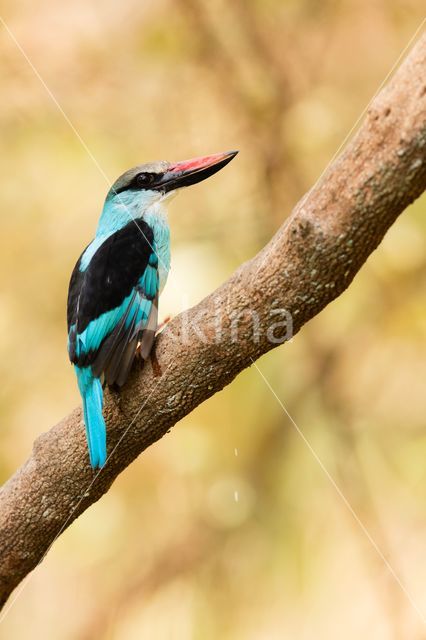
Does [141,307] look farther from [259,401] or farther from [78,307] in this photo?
[259,401]

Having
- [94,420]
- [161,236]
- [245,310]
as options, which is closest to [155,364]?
[94,420]

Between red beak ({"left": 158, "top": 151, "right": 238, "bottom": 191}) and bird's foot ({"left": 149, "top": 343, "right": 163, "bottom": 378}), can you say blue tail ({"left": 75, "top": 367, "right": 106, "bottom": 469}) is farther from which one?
red beak ({"left": 158, "top": 151, "right": 238, "bottom": 191})

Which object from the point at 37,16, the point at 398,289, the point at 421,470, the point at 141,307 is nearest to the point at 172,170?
the point at 141,307

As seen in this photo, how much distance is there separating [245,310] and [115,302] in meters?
0.72

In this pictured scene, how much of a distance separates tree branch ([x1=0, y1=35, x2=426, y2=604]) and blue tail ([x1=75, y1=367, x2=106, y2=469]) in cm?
5

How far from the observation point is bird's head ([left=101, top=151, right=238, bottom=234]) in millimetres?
3410

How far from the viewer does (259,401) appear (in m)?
4.39

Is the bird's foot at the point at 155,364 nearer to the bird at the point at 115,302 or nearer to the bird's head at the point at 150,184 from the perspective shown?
the bird at the point at 115,302

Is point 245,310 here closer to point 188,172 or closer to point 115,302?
point 115,302

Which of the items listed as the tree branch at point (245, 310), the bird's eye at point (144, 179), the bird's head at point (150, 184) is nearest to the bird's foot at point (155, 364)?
the tree branch at point (245, 310)

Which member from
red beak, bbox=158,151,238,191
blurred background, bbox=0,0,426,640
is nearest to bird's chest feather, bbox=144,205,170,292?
red beak, bbox=158,151,238,191

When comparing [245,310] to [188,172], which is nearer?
[245,310]

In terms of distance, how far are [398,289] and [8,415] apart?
2.32m

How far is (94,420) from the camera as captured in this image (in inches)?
97.5
